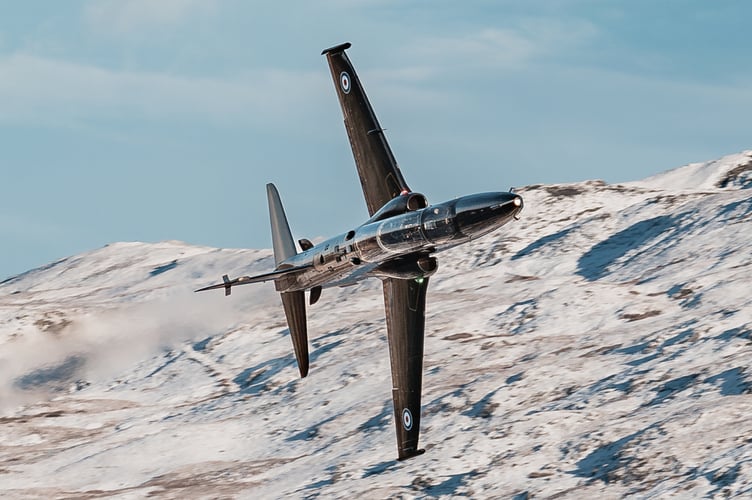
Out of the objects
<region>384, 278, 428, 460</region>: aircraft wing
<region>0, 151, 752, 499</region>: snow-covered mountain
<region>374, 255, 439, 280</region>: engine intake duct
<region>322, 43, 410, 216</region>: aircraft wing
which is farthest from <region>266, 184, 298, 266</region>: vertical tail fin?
<region>0, 151, 752, 499</region>: snow-covered mountain

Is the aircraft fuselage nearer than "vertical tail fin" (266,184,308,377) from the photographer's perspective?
Yes

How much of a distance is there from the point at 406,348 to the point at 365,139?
8633 millimetres

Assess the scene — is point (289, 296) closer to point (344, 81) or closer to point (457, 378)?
point (344, 81)

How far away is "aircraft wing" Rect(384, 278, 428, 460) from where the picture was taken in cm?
3991

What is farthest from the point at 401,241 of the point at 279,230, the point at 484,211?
the point at 279,230

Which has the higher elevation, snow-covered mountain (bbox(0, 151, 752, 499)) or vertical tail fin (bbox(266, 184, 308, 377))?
vertical tail fin (bbox(266, 184, 308, 377))

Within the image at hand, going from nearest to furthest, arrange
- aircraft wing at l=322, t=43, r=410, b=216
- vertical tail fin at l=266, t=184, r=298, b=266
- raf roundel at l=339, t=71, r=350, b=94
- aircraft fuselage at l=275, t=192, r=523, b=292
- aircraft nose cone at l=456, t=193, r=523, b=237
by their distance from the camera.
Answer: aircraft nose cone at l=456, t=193, r=523, b=237 < aircraft fuselage at l=275, t=192, r=523, b=292 < aircraft wing at l=322, t=43, r=410, b=216 < raf roundel at l=339, t=71, r=350, b=94 < vertical tail fin at l=266, t=184, r=298, b=266

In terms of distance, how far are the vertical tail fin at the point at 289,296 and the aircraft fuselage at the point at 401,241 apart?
5.24 feet

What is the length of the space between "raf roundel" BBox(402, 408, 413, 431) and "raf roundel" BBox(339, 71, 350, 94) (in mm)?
13256

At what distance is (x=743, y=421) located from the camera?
5659 cm

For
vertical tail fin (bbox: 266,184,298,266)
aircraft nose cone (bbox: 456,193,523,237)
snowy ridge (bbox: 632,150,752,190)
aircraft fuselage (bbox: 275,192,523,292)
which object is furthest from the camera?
snowy ridge (bbox: 632,150,752,190)

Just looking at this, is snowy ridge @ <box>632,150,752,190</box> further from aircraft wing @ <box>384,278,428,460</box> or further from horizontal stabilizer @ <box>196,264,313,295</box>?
horizontal stabilizer @ <box>196,264,313,295</box>

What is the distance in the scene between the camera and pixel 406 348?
132ft

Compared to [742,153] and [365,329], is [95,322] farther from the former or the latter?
[742,153]
